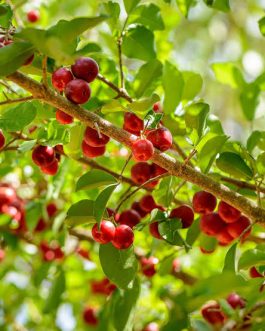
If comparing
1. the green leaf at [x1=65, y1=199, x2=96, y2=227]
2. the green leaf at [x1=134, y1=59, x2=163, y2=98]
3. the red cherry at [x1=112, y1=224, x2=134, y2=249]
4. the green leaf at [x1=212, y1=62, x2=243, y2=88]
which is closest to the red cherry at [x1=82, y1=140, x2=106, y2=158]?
the green leaf at [x1=65, y1=199, x2=96, y2=227]

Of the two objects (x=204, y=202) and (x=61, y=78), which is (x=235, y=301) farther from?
(x=61, y=78)

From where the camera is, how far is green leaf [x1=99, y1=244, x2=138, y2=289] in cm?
166

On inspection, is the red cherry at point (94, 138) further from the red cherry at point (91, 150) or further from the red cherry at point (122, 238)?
the red cherry at point (122, 238)

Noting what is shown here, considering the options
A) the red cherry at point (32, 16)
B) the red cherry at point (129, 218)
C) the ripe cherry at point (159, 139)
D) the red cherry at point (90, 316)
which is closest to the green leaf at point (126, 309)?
the red cherry at point (129, 218)

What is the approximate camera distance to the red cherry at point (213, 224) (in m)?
1.87

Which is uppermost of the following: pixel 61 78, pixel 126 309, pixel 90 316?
pixel 61 78

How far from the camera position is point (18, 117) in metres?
1.69

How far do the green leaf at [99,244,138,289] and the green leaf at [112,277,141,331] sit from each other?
0.91 ft

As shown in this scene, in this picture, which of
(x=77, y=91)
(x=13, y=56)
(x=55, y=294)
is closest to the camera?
(x=13, y=56)

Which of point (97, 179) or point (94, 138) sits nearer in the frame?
point (94, 138)

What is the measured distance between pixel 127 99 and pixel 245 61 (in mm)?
2537

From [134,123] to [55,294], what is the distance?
4.17 ft

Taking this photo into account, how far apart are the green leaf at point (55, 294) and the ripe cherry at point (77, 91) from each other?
1.43m

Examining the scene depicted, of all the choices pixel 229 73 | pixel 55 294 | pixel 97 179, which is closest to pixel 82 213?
pixel 97 179
